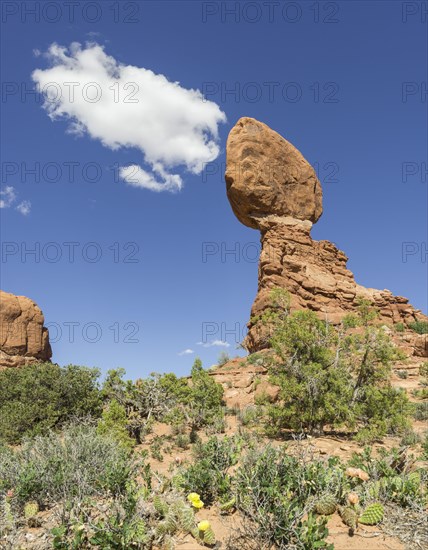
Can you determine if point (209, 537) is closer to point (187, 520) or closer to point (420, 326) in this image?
point (187, 520)

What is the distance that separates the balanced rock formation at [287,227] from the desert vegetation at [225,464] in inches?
593

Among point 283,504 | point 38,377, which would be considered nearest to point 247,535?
point 283,504

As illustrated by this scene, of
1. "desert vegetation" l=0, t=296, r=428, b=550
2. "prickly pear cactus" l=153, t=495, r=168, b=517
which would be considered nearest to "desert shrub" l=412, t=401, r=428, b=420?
"desert vegetation" l=0, t=296, r=428, b=550

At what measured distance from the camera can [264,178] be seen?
32531 millimetres

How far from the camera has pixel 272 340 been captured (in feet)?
38.6

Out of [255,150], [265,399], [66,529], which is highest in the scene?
[255,150]

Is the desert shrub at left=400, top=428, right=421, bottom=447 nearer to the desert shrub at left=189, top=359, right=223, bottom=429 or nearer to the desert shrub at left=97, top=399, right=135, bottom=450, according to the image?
the desert shrub at left=189, top=359, right=223, bottom=429

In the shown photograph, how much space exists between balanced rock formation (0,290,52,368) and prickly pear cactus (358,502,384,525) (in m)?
30.6

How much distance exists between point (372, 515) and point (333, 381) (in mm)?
6181

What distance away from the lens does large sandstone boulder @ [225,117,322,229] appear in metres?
32.3

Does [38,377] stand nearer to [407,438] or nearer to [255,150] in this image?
[407,438]

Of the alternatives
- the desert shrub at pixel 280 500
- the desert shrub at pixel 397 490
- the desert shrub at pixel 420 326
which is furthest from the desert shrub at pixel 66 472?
the desert shrub at pixel 420 326

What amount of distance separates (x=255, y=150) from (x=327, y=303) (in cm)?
1411

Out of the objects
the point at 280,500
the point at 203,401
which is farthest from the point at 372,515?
the point at 203,401
